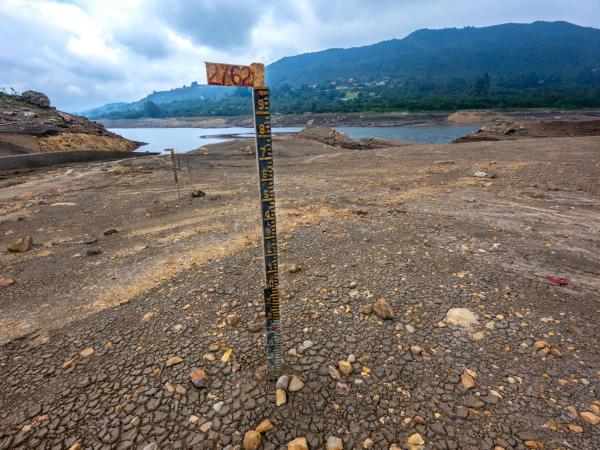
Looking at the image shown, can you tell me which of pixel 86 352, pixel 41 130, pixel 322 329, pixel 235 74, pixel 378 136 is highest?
pixel 235 74

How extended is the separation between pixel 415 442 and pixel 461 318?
206 centimetres

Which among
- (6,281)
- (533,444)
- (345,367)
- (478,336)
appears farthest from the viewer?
(6,281)

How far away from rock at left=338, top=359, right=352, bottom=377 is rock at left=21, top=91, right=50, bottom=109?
5715 cm

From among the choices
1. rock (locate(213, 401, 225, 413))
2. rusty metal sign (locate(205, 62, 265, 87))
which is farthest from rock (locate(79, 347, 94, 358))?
rusty metal sign (locate(205, 62, 265, 87))

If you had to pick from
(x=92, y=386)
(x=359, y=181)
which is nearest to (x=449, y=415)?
(x=92, y=386)

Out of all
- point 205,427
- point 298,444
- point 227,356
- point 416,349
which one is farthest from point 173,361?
point 416,349

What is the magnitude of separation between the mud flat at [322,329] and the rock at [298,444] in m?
0.08

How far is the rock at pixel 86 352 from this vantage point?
383 centimetres

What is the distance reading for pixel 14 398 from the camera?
129 inches

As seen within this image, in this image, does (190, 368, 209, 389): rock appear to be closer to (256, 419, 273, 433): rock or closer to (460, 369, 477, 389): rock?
(256, 419, 273, 433): rock

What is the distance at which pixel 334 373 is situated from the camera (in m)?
3.33

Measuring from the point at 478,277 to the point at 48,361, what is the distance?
257 inches

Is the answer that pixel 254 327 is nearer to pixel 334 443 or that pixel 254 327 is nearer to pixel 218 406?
pixel 218 406

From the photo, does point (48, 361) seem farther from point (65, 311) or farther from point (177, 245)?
point (177, 245)
